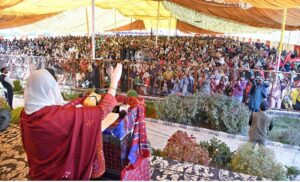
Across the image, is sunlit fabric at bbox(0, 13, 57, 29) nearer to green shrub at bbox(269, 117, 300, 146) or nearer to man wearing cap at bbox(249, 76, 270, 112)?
man wearing cap at bbox(249, 76, 270, 112)

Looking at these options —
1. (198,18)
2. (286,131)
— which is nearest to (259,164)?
(286,131)

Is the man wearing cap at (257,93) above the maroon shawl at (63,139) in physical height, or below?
below

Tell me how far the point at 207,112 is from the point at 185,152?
2.11 meters

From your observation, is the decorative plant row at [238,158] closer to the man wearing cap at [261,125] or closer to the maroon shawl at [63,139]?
the man wearing cap at [261,125]

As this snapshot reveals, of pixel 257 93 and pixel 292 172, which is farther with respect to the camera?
pixel 257 93


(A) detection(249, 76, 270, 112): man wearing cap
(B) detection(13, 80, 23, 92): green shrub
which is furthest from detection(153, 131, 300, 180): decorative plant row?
(B) detection(13, 80, 23, 92): green shrub

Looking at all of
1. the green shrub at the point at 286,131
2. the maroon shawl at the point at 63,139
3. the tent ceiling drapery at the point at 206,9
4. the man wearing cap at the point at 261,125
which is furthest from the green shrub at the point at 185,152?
the tent ceiling drapery at the point at 206,9

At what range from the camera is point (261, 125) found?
4.25m

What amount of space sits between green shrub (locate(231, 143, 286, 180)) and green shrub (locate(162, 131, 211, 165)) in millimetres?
429

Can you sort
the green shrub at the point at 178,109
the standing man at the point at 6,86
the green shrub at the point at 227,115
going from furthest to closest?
the standing man at the point at 6,86, the green shrub at the point at 178,109, the green shrub at the point at 227,115

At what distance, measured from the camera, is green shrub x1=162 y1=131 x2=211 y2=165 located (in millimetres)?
3709

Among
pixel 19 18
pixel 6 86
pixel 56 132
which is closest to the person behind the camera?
pixel 56 132

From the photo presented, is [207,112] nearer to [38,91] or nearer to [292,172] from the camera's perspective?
[292,172]

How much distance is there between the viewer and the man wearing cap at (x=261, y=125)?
4.22 metres
